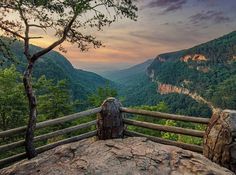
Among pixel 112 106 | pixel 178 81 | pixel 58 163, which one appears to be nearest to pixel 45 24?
pixel 112 106

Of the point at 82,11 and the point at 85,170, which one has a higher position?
the point at 82,11

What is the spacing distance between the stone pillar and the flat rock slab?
1.30ft

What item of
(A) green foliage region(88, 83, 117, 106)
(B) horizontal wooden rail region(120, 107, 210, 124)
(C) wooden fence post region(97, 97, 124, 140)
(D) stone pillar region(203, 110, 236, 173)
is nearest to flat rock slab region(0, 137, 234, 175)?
(D) stone pillar region(203, 110, 236, 173)

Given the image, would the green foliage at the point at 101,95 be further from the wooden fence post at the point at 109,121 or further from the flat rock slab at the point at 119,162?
the flat rock slab at the point at 119,162

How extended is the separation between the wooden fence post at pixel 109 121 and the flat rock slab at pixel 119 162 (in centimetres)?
121

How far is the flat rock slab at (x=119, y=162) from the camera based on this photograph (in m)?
5.87

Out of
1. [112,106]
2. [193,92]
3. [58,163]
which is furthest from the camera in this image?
[193,92]

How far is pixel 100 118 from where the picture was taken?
8352 mm

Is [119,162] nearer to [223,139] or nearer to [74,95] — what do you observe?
[223,139]

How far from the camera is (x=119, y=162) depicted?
612 cm

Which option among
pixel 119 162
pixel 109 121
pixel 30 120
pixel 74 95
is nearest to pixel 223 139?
pixel 119 162

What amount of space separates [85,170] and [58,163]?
0.72 metres

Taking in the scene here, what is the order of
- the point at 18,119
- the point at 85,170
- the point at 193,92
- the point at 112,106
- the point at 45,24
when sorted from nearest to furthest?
the point at 85,170 < the point at 45,24 < the point at 112,106 < the point at 18,119 < the point at 193,92

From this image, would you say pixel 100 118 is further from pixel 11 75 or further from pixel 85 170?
pixel 11 75
